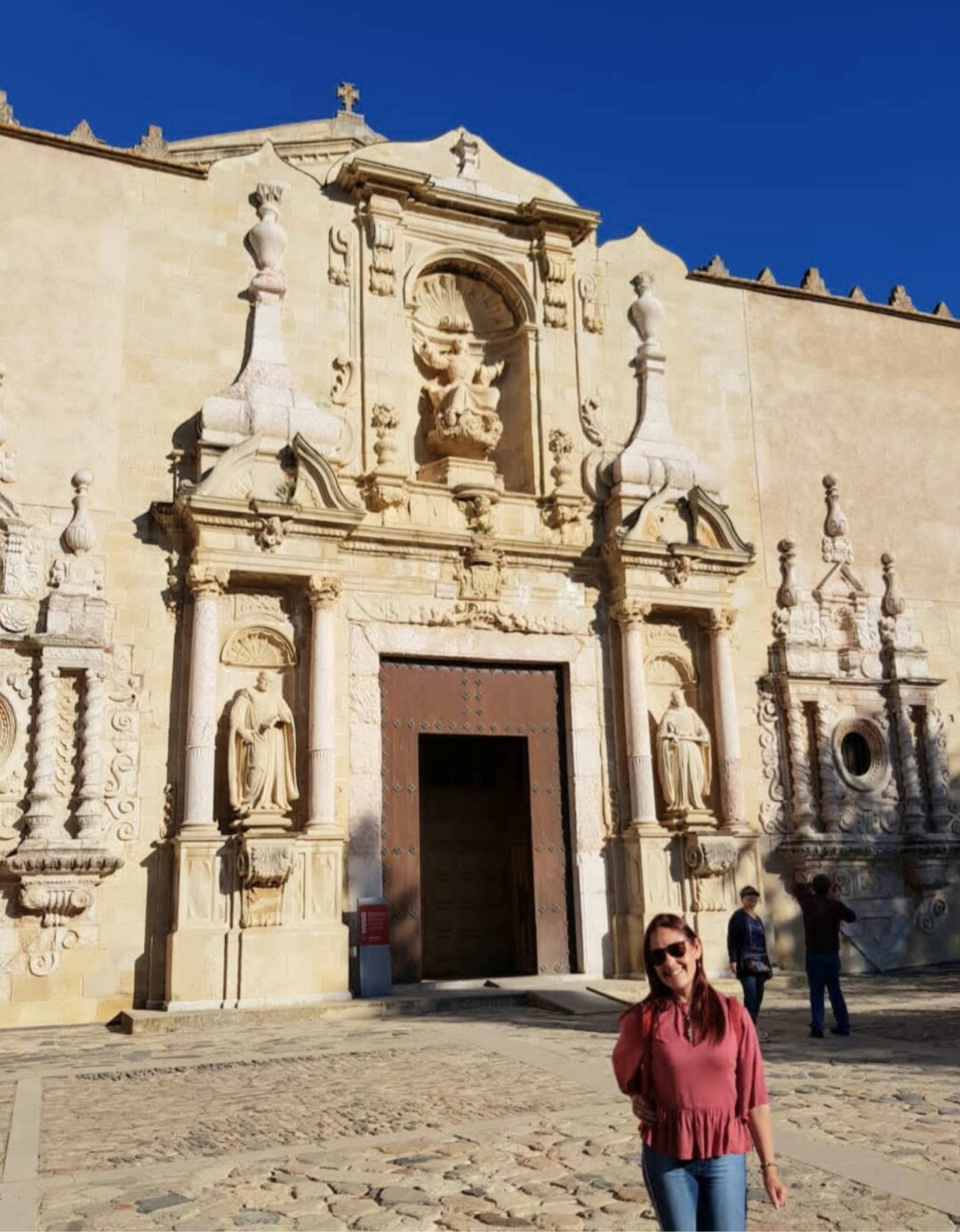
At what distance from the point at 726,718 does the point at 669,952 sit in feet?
38.7

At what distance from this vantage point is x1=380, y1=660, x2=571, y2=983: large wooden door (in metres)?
13.3

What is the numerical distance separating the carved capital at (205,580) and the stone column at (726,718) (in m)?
6.14

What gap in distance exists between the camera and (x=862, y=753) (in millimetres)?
16062


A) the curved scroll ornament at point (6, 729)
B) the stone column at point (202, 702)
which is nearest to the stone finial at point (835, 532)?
the stone column at point (202, 702)

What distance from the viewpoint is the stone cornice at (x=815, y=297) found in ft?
55.8

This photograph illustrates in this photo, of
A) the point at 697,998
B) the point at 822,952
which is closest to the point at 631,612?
the point at 822,952

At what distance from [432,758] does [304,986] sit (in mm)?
5965

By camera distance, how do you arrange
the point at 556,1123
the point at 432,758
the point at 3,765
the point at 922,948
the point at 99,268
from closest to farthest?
the point at 556,1123, the point at 3,765, the point at 99,268, the point at 922,948, the point at 432,758

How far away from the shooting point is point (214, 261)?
14.1 metres

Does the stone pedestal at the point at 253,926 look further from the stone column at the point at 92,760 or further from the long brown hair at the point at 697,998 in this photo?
the long brown hair at the point at 697,998

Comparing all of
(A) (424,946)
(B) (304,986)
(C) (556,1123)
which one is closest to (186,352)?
(B) (304,986)

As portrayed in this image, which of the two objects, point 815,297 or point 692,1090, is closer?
point 692,1090

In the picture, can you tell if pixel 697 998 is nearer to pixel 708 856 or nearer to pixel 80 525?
→ pixel 80 525

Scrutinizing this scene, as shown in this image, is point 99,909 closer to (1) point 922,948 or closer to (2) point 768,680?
(2) point 768,680
